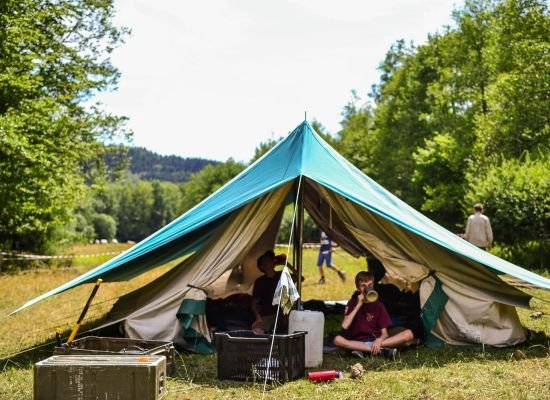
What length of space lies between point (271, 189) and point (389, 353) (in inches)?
70.3

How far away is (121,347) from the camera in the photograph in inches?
214

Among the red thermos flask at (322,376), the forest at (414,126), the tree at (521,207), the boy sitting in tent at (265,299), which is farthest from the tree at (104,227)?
the red thermos flask at (322,376)

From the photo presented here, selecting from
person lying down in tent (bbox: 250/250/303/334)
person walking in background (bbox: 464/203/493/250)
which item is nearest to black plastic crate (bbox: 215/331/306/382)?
person lying down in tent (bbox: 250/250/303/334)

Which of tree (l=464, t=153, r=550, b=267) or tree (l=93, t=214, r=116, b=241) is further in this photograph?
tree (l=93, t=214, r=116, b=241)

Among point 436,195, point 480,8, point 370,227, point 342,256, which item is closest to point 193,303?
point 370,227

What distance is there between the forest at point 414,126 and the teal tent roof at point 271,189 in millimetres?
6606

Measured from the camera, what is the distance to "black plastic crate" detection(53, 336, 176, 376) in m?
5.02

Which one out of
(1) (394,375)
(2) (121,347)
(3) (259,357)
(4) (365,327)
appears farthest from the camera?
(4) (365,327)

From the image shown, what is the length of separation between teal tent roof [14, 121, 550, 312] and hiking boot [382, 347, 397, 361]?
1.05 metres

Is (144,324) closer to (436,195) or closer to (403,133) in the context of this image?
(436,195)

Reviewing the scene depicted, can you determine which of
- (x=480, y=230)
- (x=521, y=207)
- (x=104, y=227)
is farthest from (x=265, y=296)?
(x=104, y=227)

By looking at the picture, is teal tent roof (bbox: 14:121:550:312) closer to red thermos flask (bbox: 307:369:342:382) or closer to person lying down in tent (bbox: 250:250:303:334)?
person lying down in tent (bbox: 250:250:303:334)

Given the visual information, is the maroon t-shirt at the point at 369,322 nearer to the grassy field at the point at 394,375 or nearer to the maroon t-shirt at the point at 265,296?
the grassy field at the point at 394,375

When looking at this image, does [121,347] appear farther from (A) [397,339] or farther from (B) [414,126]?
(B) [414,126]
